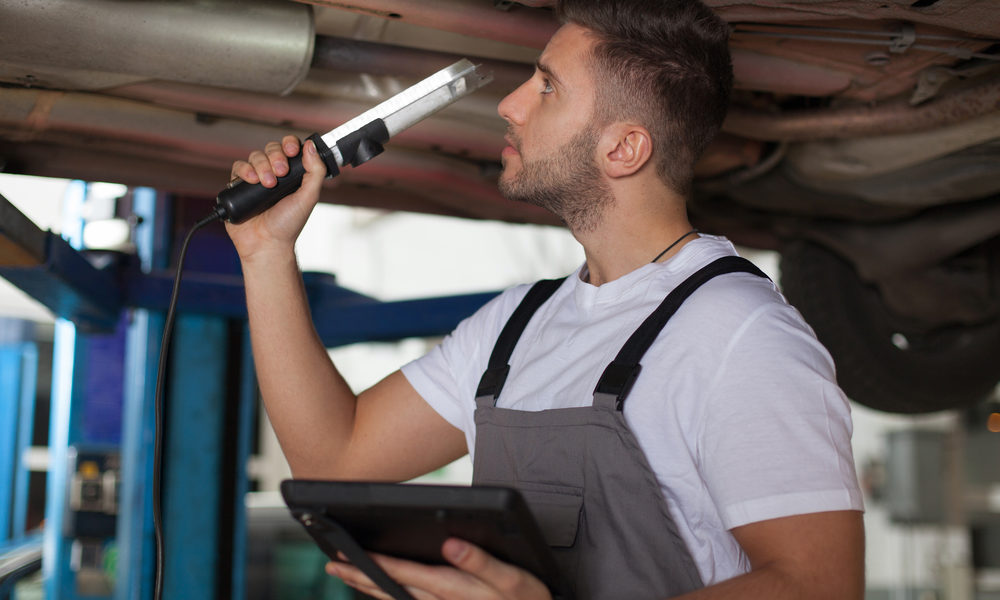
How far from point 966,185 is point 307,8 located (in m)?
1.23

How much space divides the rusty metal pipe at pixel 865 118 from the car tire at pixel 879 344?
1.94 feet

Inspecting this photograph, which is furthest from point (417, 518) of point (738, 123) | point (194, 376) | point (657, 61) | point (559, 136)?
point (194, 376)

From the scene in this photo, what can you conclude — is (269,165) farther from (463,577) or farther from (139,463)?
(139,463)

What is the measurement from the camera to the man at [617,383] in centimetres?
83

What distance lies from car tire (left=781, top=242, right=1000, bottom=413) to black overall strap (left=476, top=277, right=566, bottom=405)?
104 centimetres

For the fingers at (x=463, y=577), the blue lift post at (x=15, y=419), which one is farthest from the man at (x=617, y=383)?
the blue lift post at (x=15, y=419)

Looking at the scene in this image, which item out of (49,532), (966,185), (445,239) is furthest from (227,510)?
(445,239)

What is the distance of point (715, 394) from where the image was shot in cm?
91

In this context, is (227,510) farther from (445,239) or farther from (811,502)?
(445,239)

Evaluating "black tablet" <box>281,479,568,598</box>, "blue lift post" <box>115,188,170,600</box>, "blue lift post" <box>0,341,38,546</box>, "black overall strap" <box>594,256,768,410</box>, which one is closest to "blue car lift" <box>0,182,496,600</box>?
"blue lift post" <box>115,188,170,600</box>

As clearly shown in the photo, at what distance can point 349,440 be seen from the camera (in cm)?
125

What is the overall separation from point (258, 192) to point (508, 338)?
38 cm

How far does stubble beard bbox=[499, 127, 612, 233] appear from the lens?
1.18 m

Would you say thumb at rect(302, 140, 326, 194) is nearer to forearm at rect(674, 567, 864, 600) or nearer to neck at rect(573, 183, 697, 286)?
A: neck at rect(573, 183, 697, 286)
